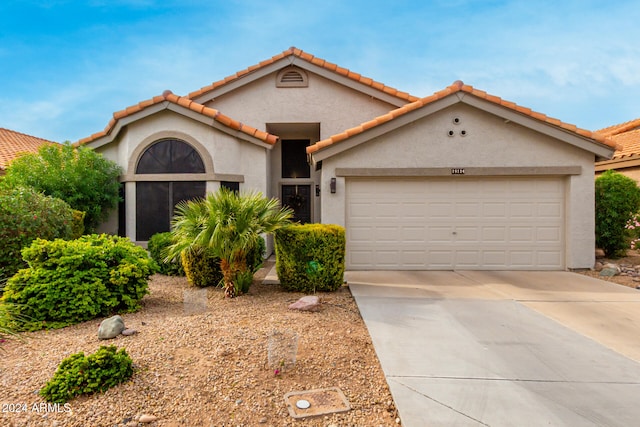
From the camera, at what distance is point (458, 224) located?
9500mm

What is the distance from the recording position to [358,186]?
9523mm

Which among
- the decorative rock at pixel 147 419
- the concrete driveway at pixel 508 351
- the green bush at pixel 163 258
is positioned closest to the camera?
the decorative rock at pixel 147 419

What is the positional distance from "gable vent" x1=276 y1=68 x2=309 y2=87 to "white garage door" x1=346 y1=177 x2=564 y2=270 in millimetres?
5291

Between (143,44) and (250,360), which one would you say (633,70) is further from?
(143,44)

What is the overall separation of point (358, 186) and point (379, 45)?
6.18 meters

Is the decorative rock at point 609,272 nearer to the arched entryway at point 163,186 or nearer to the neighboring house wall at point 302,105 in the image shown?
the neighboring house wall at point 302,105

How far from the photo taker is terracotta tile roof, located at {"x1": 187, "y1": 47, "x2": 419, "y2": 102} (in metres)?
12.4

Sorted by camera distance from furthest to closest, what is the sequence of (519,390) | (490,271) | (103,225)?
(103,225)
(490,271)
(519,390)

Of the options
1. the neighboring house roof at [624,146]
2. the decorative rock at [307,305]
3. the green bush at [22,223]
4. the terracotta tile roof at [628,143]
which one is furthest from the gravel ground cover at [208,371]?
the terracotta tile roof at [628,143]

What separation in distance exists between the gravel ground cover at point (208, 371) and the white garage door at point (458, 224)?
413 centimetres

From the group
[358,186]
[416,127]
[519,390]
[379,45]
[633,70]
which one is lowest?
[519,390]

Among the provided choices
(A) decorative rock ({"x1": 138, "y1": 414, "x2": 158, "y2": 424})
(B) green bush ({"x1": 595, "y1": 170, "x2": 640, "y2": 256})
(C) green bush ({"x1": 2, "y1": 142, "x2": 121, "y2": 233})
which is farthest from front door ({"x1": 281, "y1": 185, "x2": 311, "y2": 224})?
(A) decorative rock ({"x1": 138, "y1": 414, "x2": 158, "y2": 424})

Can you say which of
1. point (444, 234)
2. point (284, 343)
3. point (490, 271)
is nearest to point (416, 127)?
point (444, 234)

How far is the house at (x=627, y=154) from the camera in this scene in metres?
12.6
